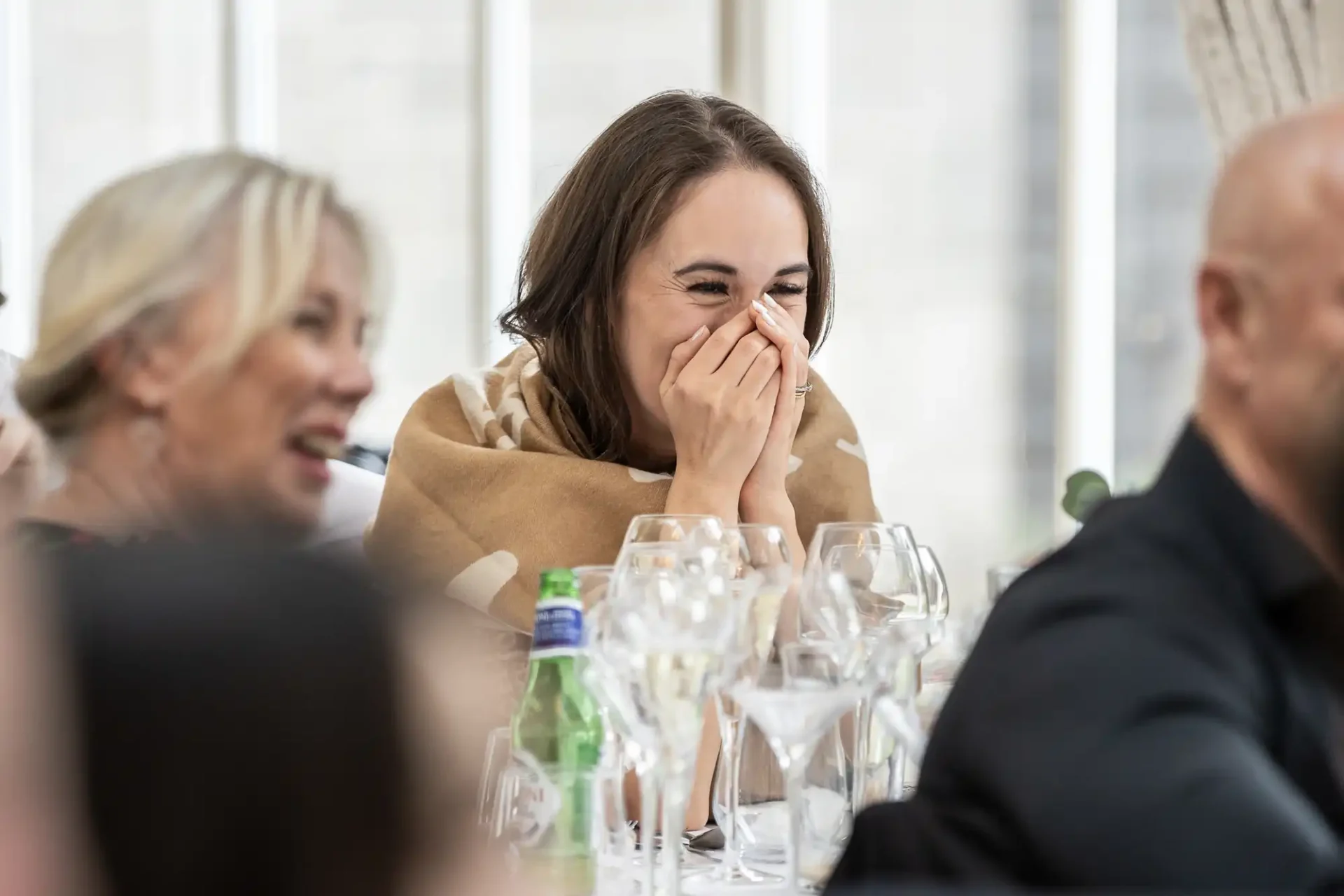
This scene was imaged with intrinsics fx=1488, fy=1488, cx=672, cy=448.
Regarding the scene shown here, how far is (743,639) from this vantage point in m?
0.97

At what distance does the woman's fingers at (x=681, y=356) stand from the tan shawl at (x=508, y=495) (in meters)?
0.12

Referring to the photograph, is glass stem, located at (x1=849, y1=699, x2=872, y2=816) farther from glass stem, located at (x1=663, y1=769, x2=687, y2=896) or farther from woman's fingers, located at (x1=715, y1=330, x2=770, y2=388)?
woman's fingers, located at (x1=715, y1=330, x2=770, y2=388)

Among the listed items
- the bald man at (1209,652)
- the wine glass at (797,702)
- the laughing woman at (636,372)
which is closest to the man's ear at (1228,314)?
the bald man at (1209,652)

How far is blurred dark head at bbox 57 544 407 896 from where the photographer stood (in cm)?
42

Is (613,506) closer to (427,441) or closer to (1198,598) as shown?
(427,441)

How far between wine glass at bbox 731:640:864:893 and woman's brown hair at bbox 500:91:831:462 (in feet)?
2.87

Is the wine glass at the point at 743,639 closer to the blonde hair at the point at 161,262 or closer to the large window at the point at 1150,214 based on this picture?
the blonde hair at the point at 161,262

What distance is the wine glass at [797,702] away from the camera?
3.19 feet

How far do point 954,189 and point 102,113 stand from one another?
2222mm

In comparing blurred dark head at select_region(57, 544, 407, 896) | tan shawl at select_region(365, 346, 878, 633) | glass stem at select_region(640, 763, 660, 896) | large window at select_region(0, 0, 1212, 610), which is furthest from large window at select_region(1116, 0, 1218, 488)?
blurred dark head at select_region(57, 544, 407, 896)

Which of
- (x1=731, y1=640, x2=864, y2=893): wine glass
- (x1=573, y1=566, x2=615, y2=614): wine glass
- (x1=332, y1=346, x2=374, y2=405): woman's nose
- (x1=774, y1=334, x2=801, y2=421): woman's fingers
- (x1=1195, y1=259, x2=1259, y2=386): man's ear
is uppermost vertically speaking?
(x1=1195, y1=259, x2=1259, y2=386): man's ear

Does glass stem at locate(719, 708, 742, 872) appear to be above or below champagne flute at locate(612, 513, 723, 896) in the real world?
below

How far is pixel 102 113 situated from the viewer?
154 inches

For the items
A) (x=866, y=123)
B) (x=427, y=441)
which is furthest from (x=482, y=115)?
(x=427, y=441)
